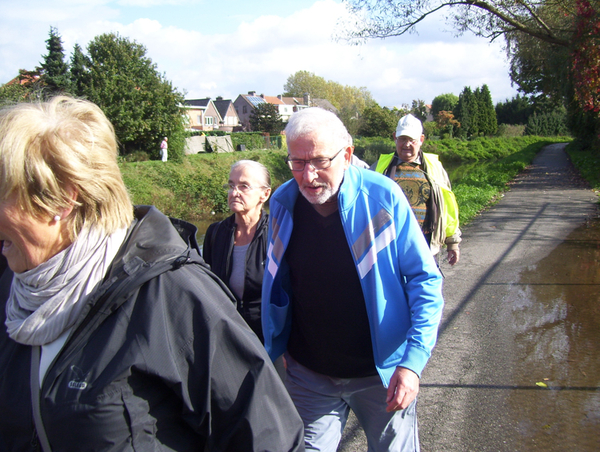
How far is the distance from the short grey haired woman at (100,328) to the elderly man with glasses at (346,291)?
32.3 inches

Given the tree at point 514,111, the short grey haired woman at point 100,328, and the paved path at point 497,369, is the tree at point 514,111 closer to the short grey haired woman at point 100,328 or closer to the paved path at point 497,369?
the paved path at point 497,369

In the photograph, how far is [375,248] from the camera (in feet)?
7.17

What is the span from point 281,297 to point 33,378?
1363 mm

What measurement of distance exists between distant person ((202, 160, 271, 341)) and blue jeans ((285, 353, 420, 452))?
76cm

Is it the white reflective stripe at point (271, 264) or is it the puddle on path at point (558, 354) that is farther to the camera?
the puddle on path at point (558, 354)

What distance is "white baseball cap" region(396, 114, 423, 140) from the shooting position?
14.1 feet

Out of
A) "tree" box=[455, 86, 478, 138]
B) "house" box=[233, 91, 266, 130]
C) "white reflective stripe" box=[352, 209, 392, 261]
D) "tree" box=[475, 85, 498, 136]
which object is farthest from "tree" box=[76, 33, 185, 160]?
"house" box=[233, 91, 266, 130]

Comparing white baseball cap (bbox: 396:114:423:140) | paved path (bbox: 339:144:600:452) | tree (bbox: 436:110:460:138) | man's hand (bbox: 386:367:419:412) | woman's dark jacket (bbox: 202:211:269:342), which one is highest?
tree (bbox: 436:110:460:138)

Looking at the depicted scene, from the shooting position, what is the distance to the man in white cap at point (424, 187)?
13.8 ft

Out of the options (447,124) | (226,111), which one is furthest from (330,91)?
(447,124)

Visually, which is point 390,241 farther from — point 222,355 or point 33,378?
point 33,378

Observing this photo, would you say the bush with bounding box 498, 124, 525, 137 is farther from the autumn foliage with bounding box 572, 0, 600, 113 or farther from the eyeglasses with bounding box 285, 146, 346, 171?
the eyeglasses with bounding box 285, 146, 346, 171

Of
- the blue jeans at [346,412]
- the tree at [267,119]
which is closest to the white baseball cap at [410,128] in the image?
the blue jeans at [346,412]

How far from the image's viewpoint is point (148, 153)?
30.3 metres
